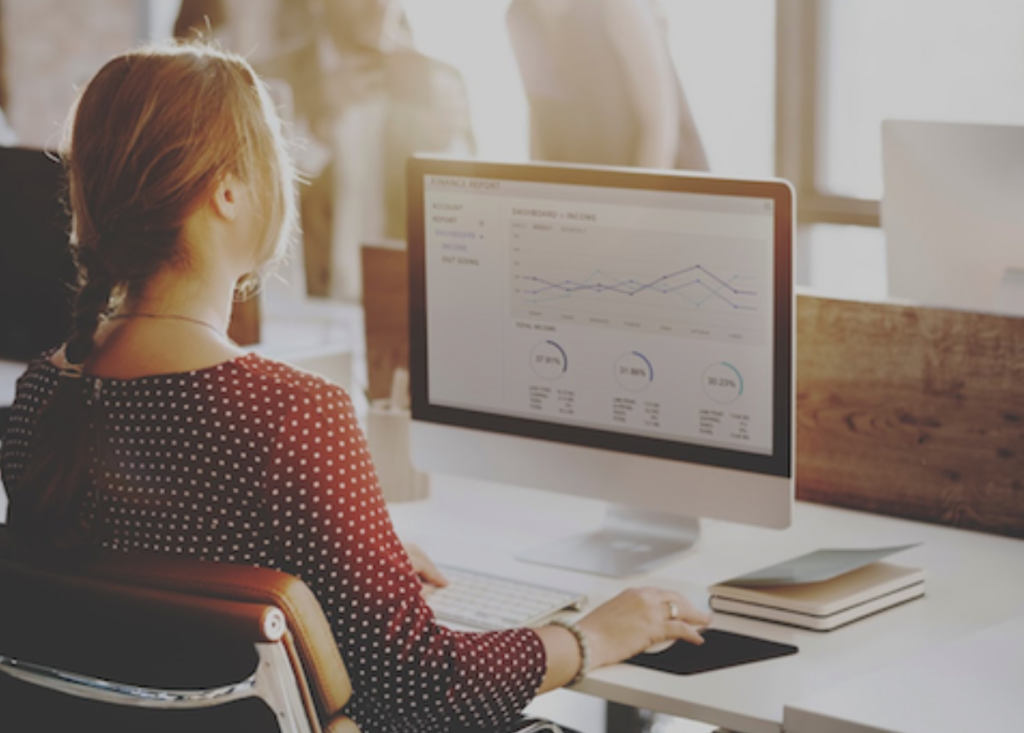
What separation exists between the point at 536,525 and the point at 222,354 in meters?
0.81

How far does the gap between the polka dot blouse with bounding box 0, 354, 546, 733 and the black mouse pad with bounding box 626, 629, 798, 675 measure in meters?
0.24

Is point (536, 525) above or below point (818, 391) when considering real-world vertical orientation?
below

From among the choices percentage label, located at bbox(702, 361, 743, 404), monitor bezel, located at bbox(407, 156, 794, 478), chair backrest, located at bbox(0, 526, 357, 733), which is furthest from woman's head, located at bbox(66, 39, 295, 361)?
percentage label, located at bbox(702, 361, 743, 404)

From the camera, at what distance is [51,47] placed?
223 inches

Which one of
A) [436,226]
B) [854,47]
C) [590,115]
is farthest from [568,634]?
[854,47]

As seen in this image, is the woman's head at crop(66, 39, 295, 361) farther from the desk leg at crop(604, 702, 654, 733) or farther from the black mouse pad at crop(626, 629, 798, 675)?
the desk leg at crop(604, 702, 654, 733)

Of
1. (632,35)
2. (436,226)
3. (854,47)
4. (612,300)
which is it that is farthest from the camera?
(854,47)

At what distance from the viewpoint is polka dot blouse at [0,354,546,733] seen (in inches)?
53.1

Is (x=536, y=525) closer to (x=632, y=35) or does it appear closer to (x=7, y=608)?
(x=7, y=608)

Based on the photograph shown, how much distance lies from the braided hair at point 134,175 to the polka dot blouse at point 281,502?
30 millimetres

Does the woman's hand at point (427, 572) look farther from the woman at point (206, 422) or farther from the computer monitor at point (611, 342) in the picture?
the woman at point (206, 422)

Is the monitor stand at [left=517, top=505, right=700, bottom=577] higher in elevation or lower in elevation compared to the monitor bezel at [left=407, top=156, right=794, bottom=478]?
lower

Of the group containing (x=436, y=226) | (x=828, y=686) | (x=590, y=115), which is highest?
(x=590, y=115)

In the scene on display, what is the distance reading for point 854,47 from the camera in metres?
4.52
